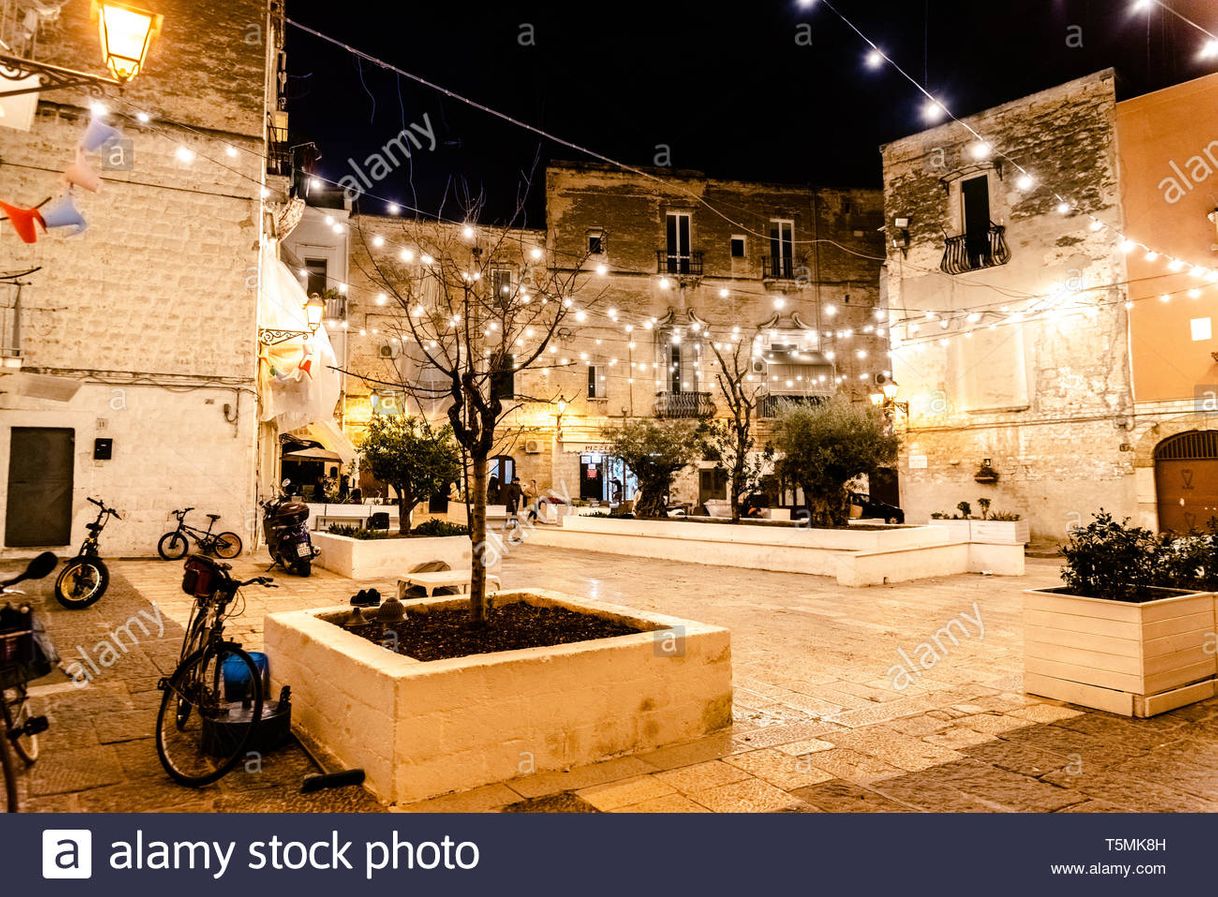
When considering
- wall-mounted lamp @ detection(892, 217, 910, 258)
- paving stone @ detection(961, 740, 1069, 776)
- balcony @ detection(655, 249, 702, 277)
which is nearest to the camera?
paving stone @ detection(961, 740, 1069, 776)

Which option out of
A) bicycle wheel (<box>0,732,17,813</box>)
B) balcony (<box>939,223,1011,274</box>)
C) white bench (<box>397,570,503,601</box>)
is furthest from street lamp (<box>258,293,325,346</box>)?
balcony (<box>939,223,1011,274</box>)

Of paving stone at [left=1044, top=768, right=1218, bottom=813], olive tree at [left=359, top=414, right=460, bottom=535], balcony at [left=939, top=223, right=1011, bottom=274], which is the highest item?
balcony at [left=939, top=223, right=1011, bottom=274]

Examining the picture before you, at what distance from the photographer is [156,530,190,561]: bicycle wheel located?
431 inches

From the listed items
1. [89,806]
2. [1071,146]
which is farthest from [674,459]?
[89,806]

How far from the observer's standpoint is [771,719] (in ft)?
13.3

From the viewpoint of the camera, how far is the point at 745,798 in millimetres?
2986

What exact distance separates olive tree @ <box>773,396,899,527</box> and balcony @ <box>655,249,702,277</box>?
13109 millimetres

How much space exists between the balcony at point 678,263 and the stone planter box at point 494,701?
21050mm

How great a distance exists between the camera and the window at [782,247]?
81.6ft

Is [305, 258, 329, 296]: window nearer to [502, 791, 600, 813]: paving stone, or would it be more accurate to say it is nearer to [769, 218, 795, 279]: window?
[769, 218, 795, 279]: window

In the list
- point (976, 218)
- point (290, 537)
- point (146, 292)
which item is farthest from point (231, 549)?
point (976, 218)

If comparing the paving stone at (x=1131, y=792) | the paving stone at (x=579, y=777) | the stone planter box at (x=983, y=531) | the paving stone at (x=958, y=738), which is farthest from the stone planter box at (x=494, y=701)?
the stone planter box at (x=983, y=531)

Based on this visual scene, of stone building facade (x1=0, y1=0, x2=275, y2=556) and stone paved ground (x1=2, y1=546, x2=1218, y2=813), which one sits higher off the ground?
stone building facade (x1=0, y1=0, x2=275, y2=556)
